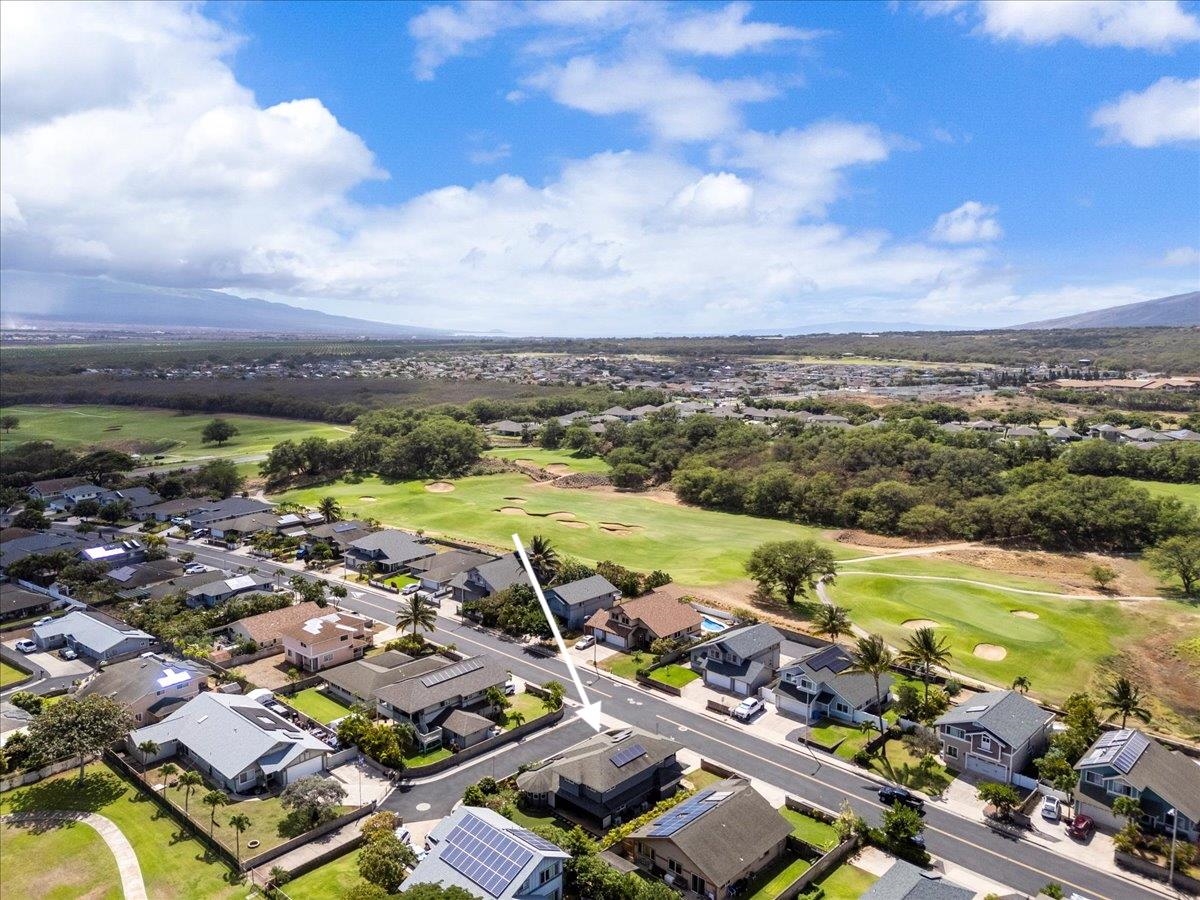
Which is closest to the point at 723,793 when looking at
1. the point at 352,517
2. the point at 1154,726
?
the point at 1154,726

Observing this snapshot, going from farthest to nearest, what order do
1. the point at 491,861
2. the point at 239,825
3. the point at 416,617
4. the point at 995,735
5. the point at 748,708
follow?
the point at 416,617
the point at 748,708
the point at 995,735
the point at 239,825
the point at 491,861

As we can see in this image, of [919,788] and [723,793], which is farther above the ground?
[723,793]

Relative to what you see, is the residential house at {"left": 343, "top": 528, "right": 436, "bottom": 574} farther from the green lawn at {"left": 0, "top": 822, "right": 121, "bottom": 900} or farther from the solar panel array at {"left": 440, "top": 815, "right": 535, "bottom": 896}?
the solar panel array at {"left": 440, "top": 815, "right": 535, "bottom": 896}

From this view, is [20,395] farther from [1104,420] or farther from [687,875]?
[1104,420]

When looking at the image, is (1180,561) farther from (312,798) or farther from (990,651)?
(312,798)

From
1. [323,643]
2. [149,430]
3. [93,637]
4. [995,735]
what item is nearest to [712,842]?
[995,735]

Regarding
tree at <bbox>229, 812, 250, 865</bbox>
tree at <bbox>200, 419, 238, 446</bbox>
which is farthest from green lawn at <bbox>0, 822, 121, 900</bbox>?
tree at <bbox>200, 419, 238, 446</bbox>

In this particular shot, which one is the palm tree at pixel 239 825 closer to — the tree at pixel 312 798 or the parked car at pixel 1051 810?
the tree at pixel 312 798
